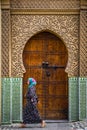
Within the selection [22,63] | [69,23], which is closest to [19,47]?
[22,63]

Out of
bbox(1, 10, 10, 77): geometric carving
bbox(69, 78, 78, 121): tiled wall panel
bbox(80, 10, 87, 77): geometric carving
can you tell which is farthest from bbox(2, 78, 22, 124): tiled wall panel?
bbox(80, 10, 87, 77): geometric carving

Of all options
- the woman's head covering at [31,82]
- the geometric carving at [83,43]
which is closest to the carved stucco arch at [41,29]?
the geometric carving at [83,43]

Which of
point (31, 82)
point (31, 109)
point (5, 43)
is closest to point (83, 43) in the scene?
point (31, 82)

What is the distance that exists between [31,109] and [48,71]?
1260 millimetres

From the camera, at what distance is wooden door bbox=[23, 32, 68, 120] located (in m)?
15.0

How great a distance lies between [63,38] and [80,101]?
1666mm

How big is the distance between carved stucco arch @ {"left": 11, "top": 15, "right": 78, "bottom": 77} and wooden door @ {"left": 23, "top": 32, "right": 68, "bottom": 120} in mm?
257

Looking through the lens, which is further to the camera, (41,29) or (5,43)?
(41,29)

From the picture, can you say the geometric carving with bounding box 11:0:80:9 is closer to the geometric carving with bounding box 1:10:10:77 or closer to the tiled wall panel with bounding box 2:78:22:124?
the geometric carving with bounding box 1:10:10:77

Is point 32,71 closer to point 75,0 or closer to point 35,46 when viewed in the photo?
point 35,46

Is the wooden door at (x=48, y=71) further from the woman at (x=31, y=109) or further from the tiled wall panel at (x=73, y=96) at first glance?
the woman at (x=31, y=109)

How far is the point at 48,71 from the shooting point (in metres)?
15.0

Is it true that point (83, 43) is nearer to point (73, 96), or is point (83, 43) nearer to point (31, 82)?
point (73, 96)

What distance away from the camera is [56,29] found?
14.7m
